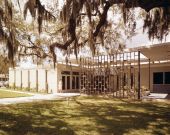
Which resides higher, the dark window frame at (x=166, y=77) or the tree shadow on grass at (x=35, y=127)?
the dark window frame at (x=166, y=77)

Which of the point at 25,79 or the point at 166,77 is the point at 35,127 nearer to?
the point at 166,77

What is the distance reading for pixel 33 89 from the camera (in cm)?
3528

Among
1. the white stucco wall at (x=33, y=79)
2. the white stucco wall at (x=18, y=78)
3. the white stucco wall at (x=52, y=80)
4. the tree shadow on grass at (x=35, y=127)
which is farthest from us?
the white stucco wall at (x=18, y=78)

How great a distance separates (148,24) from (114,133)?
563 centimetres

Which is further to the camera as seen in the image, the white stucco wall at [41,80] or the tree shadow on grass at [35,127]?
the white stucco wall at [41,80]

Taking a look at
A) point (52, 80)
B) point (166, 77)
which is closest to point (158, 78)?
point (166, 77)

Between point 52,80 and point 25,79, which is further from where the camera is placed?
point 25,79

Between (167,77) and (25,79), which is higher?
(167,77)

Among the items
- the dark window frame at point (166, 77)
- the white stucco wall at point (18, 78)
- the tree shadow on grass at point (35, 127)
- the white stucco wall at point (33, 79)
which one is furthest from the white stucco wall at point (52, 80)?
the tree shadow on grass at point (35, 127)

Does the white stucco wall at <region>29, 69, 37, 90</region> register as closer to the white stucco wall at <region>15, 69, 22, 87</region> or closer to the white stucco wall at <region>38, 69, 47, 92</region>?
the white stucco wall at <region>38, 69, 47, 92</region>

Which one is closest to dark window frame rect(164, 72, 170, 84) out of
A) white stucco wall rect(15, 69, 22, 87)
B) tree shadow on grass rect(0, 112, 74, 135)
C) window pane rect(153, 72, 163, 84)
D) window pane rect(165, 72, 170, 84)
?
window pane rect(165, 72, 170, 84)

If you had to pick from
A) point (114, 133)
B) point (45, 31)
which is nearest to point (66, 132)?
point (114, 133)

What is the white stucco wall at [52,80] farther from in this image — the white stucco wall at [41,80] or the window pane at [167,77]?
the window pane at [167,77]

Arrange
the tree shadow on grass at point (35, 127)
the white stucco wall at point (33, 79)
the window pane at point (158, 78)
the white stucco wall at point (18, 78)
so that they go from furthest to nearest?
the white stucco wall at point (18, 78) → the white stucco wall at point (33, 79) → the window pane at point (158, 78) → the tree shadow on grass at point (35, 127)
